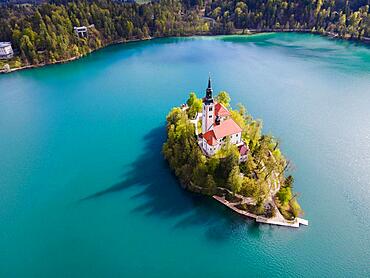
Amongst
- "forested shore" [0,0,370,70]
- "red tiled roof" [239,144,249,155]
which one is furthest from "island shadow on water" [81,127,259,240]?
"forested shore" [0,0,370,70]

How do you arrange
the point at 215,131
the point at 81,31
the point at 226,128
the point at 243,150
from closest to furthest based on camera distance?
the point at 215,131 < the point at 226,128 < the point at 243,150 < the point at 81,31

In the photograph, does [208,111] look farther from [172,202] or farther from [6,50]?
[6,50]

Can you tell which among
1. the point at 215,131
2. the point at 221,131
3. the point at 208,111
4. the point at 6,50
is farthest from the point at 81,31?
the point at 221,131

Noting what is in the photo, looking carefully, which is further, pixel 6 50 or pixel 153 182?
pixel 6 50

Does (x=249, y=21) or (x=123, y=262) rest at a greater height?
(x=249, y=21)

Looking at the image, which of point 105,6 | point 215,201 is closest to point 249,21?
point 105,6

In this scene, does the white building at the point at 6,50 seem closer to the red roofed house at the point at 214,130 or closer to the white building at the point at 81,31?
the white building at the point at 81,31

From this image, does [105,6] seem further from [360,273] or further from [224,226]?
[360,273]
